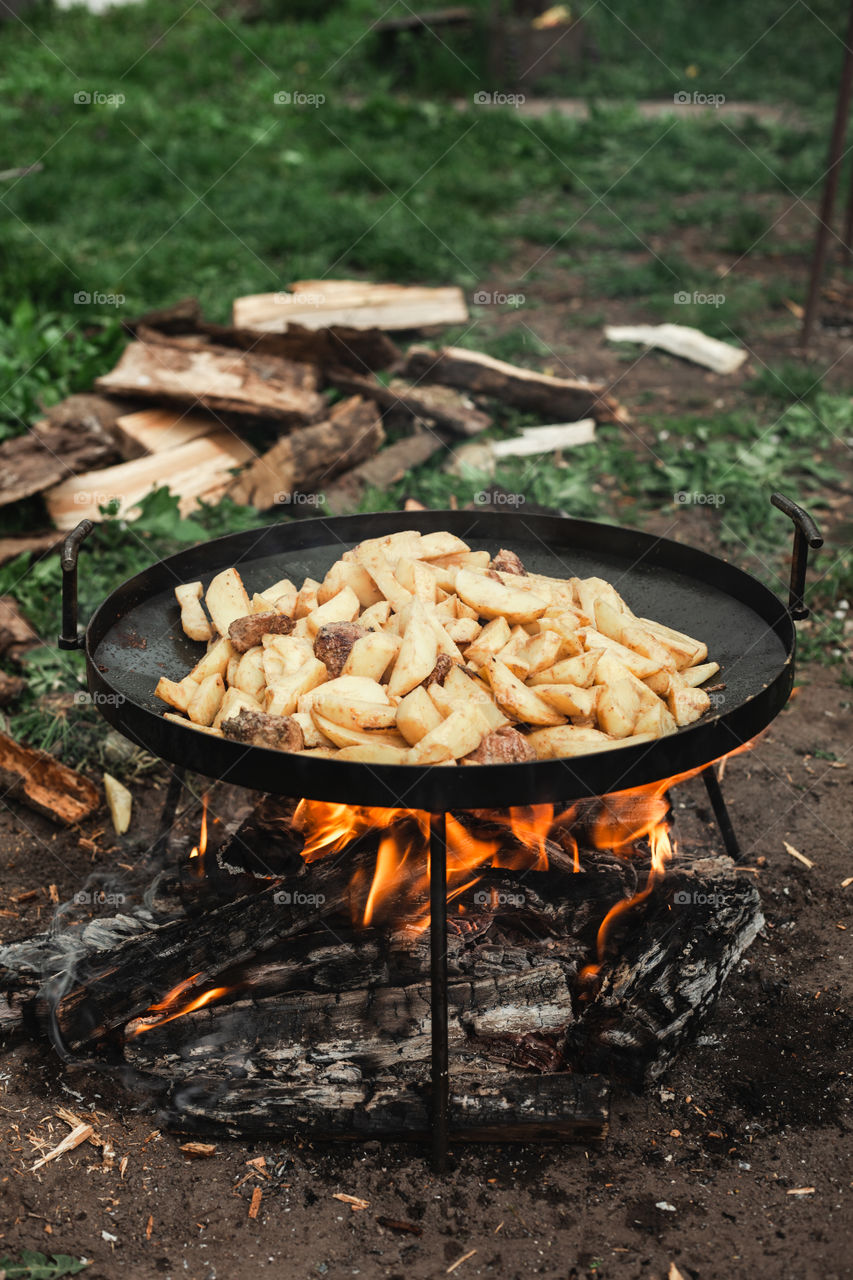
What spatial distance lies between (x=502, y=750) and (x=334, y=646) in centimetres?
62

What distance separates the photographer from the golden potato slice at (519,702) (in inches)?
107

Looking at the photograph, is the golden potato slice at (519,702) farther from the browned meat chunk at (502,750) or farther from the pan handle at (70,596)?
the pan handle at (70,596)

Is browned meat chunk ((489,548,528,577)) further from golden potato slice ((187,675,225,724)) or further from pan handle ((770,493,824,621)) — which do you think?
golden potato slice ((187,675,225,724))

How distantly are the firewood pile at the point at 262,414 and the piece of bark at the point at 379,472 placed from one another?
11 mm

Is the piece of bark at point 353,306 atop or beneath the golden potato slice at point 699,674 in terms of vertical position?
atop

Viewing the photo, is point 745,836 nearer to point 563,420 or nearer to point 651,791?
point 651,791

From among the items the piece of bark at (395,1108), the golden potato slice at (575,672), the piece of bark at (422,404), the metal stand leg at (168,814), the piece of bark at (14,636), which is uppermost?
the piece of bark at (422,404)

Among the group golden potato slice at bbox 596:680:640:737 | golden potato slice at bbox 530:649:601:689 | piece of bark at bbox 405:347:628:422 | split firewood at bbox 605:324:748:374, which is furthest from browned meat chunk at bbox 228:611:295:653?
split firewood at bbox 605:324:748:374

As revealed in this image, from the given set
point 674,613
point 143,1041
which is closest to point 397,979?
point 143,1041

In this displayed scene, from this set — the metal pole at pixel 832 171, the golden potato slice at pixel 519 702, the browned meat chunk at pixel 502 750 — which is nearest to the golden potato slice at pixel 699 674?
the golden potato slice at pixel 519 702

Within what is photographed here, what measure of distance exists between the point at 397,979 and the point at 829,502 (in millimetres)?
4479

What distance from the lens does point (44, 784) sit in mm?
4207

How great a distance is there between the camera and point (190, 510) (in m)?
6.09

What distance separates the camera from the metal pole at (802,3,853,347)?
7027 millimetres
